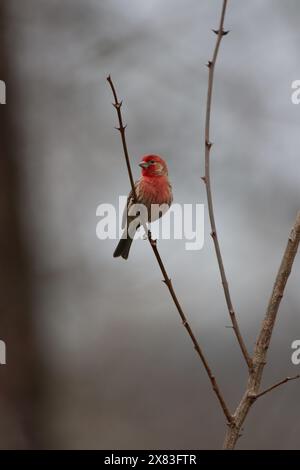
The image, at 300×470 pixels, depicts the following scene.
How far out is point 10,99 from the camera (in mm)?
6828

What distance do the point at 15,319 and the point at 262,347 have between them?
14.2 feet

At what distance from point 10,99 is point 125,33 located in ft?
4.97

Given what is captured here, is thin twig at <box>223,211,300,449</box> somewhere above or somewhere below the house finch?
below

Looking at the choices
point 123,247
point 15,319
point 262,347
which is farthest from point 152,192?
point 15,319

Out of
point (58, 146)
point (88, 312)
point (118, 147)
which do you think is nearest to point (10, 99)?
point (58, 146)

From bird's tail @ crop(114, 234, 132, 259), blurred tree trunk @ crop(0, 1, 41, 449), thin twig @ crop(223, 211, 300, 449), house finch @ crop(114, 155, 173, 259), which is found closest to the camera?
thin twig @ crop(223, 211, 300, 449)

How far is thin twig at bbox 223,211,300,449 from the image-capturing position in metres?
2.38

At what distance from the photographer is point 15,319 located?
255 inches

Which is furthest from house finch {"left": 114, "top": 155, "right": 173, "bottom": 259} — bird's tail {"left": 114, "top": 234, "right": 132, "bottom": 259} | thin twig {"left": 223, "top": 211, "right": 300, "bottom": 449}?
thin twig {"left": 223, "top": 211, "right": 300, "bottom": 449}

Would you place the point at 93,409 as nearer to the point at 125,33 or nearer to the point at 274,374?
the point at 274,374

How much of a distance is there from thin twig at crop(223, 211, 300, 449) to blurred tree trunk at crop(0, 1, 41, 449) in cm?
423

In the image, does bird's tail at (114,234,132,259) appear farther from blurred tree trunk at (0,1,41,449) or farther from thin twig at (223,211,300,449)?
thin twig at (223,211,300,449)

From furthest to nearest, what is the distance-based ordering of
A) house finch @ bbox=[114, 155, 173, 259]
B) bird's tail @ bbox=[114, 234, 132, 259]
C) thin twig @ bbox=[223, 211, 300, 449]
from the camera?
bird's tail @ bbox=[114, 234, 132, 259]
house finch @ bbox=[114, 155, 173, 259]
thin twig @ bbox=[223, 211, 300, 449]

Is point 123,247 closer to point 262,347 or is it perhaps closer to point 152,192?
point 152,192
